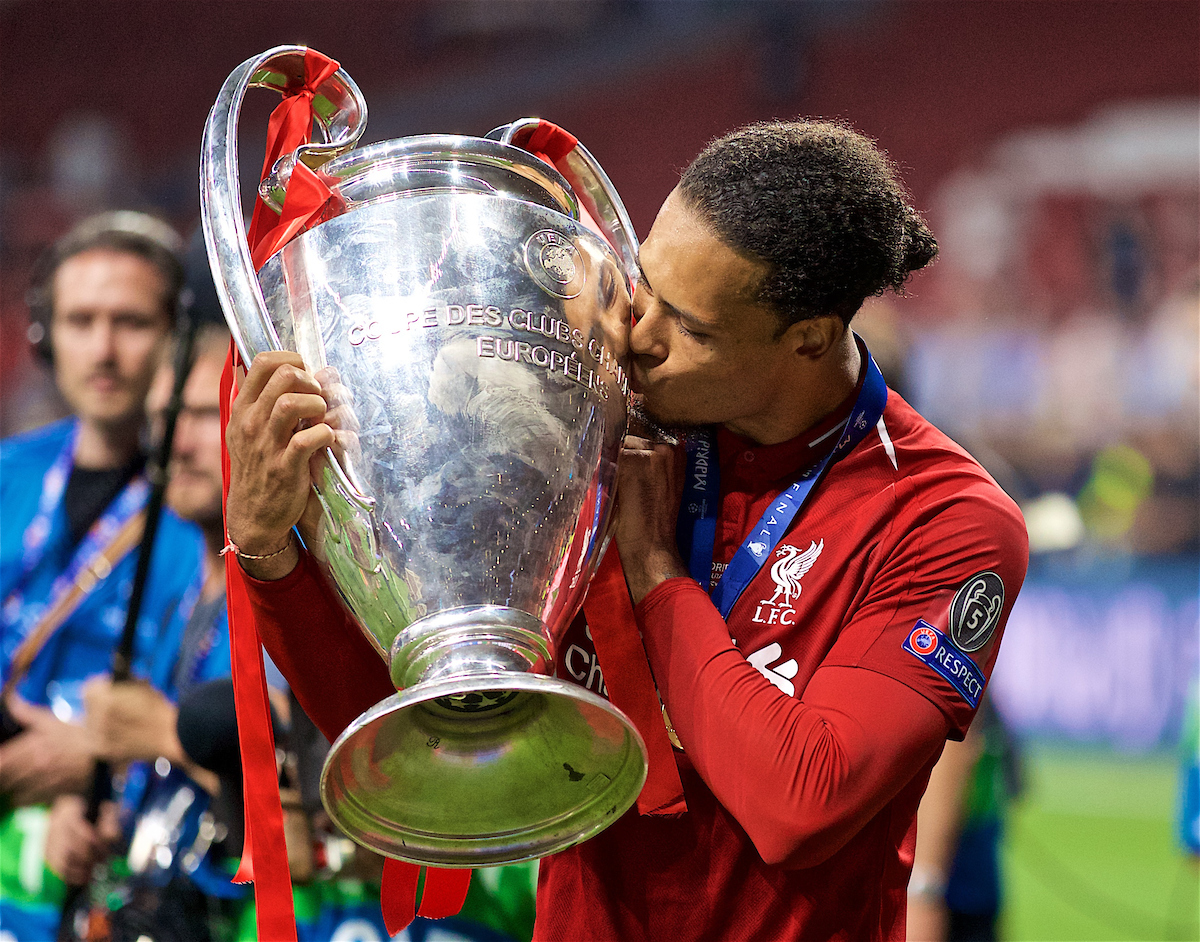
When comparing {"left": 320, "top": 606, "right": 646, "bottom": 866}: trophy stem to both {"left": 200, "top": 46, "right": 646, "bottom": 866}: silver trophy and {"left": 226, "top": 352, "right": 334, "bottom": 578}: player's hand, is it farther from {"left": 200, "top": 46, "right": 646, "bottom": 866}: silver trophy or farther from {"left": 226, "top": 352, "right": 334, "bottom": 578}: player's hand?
{"left": 226, "top": 352, "right": 334, "bottom": 578}: player's hand

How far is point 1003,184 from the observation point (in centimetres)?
922

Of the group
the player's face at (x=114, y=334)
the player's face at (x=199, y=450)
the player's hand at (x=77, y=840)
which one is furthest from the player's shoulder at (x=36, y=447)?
the player's hand at (x=77, y=840)

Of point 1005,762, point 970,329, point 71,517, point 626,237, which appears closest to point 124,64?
point 970,329

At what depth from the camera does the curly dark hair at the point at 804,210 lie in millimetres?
1253

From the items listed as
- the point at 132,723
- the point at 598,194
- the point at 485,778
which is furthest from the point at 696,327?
the point at 132,723

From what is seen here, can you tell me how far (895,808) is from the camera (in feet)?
4.52

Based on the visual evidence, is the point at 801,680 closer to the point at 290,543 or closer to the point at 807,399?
the point at 807,399

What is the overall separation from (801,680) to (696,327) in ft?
1.21

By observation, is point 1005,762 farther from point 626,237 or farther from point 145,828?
point 626,237

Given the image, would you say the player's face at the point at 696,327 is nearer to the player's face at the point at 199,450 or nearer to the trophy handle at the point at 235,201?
the trophy handle at the point at 235,201

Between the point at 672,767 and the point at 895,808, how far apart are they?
0.26 meters

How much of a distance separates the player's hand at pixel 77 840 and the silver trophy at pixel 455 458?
5.53 feet

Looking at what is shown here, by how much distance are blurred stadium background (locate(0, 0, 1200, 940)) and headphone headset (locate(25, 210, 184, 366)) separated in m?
2.84

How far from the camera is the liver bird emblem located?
1338 mm
